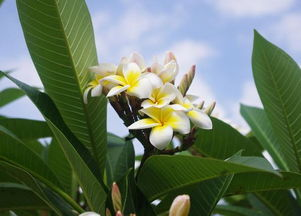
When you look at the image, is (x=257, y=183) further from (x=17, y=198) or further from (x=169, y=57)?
(x=17, y=198)

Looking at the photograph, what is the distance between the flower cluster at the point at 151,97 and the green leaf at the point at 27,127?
37cm

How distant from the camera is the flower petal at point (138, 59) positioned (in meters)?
1.23

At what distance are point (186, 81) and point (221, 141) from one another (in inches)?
13.6

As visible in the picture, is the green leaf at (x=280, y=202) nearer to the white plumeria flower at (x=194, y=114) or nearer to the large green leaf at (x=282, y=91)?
the large green leaf at (x=282, y=91)

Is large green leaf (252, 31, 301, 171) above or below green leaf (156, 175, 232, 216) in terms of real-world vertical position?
above

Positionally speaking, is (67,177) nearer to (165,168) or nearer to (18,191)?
(18,191)

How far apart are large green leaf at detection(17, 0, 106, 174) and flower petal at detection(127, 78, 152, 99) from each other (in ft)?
0.52

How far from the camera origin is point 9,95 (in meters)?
2.01

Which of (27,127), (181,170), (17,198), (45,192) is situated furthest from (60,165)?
(181,170)

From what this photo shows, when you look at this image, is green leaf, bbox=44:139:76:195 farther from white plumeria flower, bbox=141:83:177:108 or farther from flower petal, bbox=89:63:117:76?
white plumeria flower, bbox=141:83:177:108

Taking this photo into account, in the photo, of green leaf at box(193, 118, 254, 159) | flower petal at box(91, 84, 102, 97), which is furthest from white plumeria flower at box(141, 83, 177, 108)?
green leaf at box(193, 118, 254, 159)

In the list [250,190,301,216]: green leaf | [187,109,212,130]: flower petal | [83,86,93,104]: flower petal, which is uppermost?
[83,86,93,104]: flower petal

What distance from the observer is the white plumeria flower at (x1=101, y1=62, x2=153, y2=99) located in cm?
111

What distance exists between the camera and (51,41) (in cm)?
121
